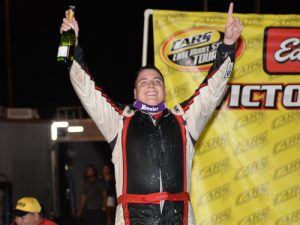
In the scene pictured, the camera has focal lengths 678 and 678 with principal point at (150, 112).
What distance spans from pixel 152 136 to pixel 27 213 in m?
3.17

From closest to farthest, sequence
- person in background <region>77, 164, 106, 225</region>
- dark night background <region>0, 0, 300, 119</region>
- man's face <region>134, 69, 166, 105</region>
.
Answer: man's face <region>134, 69, 166, 105</region> → person in background <region>77, 164, 106, 225</region> → dark night background <region>0, 0, 300, 119</region>

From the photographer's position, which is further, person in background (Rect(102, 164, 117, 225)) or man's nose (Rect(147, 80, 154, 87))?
person in background (Rect(102, 164, 117, 225))

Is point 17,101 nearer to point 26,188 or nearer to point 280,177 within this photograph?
point 26,188

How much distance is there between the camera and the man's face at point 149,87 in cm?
440

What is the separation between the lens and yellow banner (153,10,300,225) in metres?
5.73

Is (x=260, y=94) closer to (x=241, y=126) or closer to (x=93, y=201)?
(x=241, y=126)

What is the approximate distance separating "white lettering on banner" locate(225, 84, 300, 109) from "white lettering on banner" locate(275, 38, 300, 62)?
0.23 metres

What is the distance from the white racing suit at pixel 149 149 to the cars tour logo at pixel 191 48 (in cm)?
126

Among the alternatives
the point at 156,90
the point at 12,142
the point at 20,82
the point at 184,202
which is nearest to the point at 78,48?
the point at 156,90

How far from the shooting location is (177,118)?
438 centimetres

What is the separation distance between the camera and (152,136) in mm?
4270

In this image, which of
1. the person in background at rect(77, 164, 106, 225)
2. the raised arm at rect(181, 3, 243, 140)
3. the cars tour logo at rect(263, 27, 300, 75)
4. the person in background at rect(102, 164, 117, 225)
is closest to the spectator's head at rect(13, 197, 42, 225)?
the cars tour logo at rect(263, 27, 300, 75)

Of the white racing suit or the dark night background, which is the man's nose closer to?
the white racing suit

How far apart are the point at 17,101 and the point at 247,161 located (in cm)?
2452
